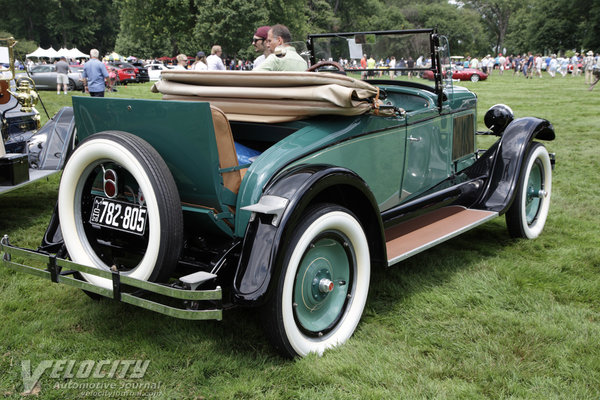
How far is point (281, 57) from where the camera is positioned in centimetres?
436

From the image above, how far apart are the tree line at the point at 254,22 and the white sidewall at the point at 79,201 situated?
23.0m

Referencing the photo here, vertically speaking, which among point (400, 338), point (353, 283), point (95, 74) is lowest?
point (400, 338)

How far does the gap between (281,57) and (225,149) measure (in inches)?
75.2

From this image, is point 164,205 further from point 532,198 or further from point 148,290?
point 532,198

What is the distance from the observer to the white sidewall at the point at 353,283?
260cm

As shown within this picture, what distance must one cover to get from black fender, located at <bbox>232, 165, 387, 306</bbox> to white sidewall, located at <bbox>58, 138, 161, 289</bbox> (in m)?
0.44

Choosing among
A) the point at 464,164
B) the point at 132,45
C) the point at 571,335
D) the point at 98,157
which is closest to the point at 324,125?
the point at 98,157

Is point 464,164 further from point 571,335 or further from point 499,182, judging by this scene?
point 571,335

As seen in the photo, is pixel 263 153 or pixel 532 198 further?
pixel 532 198

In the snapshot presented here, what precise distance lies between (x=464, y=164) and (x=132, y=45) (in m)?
60.3

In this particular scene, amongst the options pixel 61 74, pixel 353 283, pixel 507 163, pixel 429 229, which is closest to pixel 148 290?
pixel 353 283

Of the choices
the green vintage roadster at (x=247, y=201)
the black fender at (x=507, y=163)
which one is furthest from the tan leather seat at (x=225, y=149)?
the black fender at (x=507, y=163)

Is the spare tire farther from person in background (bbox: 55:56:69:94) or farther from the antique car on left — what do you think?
person in background (bbox: 55:56:69:94)

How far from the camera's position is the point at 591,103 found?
54.3 feet
